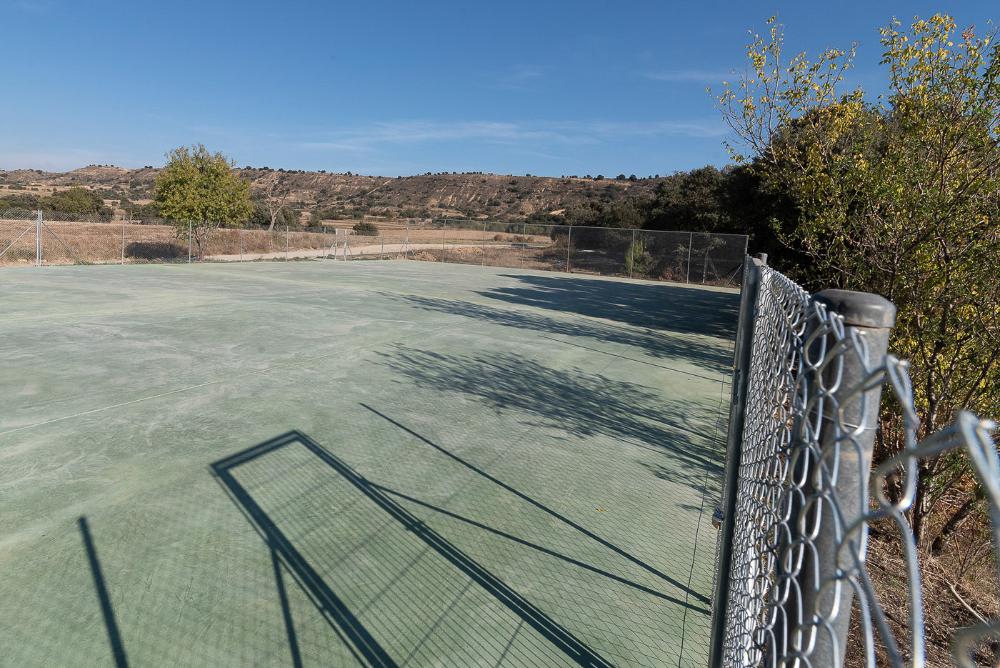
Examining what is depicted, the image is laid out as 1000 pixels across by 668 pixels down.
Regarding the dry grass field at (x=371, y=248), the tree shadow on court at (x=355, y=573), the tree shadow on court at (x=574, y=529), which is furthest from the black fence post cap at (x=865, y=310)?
the dry grass field at (x=371, y=248)

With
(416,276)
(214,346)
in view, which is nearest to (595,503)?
(214,346)

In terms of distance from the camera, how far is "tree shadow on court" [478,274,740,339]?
1428 centimetres

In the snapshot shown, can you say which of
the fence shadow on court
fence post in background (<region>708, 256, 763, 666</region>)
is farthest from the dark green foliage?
fence post in background (<region>708, 256, 763, 666</region>)

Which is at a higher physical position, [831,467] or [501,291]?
[831,467]

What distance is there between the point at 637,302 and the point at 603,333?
21.1 ft

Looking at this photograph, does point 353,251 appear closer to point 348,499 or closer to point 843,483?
point 348,499

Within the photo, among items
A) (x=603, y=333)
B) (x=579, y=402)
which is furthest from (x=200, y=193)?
(x=579, y=402)

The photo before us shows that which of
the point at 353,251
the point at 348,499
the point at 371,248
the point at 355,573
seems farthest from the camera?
the point at 371,248

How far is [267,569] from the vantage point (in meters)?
3.48

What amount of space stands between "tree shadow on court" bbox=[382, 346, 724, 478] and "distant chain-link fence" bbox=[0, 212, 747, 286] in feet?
57.6

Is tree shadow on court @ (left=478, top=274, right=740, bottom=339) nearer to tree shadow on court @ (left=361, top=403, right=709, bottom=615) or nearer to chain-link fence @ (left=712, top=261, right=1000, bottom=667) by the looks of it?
tree shadow on court @ (left=361, top=403, right=709, bottom=615)

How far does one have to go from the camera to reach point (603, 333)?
12.0m

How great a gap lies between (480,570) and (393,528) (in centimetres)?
72

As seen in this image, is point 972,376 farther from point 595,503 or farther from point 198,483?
point 198,483
